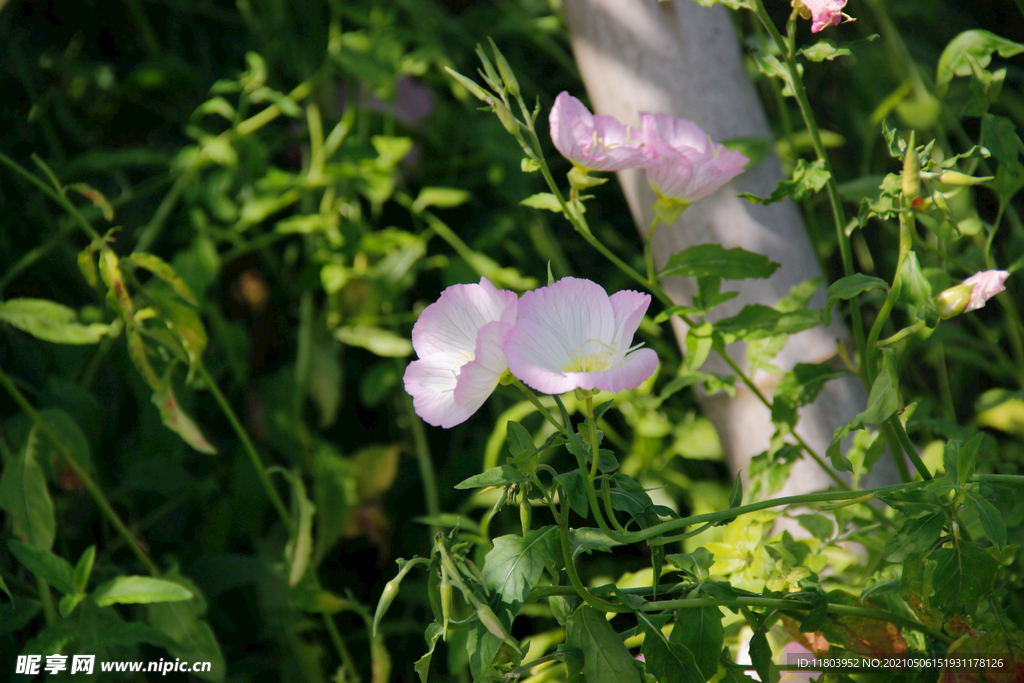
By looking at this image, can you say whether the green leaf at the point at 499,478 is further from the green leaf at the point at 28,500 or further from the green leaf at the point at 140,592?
the green leaf at the point at 28,500

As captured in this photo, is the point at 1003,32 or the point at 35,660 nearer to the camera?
the point at 35,660

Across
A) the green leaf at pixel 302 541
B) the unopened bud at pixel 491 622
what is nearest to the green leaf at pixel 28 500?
the green leaf at pixel 302 541

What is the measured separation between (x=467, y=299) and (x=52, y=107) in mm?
736

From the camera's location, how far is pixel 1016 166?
406 millimetres

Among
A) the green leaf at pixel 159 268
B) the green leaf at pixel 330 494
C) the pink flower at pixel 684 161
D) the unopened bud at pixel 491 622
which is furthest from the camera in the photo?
the green leaf at pixel 330 494

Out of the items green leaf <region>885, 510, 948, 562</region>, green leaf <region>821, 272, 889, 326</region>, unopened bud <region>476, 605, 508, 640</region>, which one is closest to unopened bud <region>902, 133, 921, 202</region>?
green leaf <region>821, 272, 889, 326</region>

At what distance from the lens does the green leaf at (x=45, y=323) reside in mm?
528

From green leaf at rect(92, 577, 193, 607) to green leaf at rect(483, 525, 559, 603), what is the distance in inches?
9.8

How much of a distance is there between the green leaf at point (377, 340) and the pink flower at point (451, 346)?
0.33 m

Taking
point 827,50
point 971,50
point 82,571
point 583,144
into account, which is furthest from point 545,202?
point 82,571

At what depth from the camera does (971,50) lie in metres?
0.42

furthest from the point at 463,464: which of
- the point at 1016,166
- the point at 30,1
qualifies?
the point at 30,1

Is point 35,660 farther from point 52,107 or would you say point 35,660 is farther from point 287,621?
point 52,107

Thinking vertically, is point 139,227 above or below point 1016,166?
above
